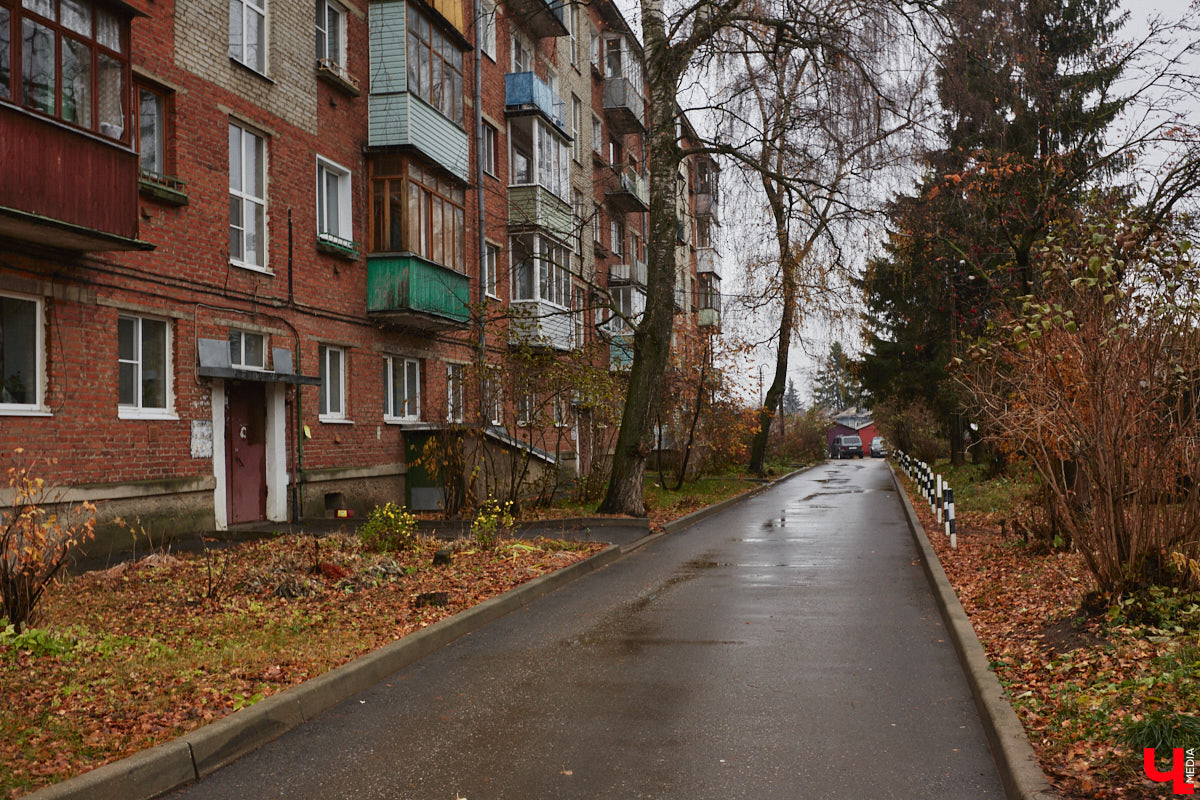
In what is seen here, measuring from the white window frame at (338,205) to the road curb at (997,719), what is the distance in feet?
43.7

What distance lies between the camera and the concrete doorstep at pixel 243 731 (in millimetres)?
4477

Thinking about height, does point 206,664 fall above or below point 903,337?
below

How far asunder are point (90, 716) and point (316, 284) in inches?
528

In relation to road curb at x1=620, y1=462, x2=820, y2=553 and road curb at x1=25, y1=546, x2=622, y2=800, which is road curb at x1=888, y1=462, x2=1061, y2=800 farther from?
road curb at x1=620, y1=462, x2=820, y2=553

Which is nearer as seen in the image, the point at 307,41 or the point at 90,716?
the point at 90,716

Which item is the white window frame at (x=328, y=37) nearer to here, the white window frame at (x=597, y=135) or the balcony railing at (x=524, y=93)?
the balcony railing at (x=524, y=93)

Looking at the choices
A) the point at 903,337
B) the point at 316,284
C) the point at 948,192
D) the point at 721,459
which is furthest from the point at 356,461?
the point at 903,337

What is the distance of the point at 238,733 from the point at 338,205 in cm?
1531

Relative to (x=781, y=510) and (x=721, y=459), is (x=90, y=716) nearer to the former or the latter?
(x=781, y=510)

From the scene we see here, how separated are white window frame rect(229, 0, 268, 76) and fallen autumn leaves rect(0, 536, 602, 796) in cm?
849

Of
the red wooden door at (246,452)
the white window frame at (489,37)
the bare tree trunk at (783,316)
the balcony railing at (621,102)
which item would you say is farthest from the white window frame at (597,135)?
the red wooden door at (246,452)

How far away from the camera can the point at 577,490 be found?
21219mm

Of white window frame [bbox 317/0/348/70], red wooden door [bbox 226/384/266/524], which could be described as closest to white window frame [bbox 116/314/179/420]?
red wooden door [bbox 226/384/266/524]

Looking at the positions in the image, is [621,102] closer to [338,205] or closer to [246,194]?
[338,205]
